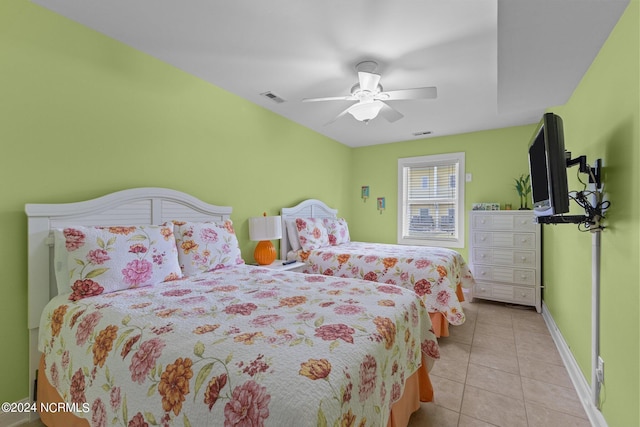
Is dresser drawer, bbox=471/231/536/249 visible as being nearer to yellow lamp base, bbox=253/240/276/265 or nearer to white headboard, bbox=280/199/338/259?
white headboard, bbox=280/199/338/259

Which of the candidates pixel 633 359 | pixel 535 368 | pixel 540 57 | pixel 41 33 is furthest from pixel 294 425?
pixel 41 33

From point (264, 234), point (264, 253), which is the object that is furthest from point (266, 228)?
point (264, 253)

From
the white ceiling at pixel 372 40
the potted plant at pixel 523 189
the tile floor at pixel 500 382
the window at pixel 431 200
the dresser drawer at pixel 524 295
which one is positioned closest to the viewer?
the white ceiling at pixel 372 40

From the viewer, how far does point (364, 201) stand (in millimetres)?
5105

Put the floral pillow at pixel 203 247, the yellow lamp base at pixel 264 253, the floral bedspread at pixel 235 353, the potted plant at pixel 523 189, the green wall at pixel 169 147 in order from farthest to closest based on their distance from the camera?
1. the potted plant at pixel 523 189
2. the yellow lamp base at pixel 264 253
3. the floral pillow at pixel 203 247
4. the green wall at pixel 169 147
5. the floral bedspread at pixel 235 353

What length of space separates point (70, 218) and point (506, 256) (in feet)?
13.9

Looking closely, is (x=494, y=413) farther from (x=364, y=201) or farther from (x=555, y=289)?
(x=364, y=201)

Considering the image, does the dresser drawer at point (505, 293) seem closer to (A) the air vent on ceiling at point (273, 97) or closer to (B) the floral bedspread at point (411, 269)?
(B) the floral bedspread at point (411, 269)

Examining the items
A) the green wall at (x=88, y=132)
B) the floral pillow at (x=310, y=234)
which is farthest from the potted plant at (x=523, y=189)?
the green wall at (x=88, y=132)

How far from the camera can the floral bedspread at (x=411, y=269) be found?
2510 millimetres

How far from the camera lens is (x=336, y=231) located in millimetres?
3918

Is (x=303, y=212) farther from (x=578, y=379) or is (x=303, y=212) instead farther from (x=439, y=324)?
(x=578, y=379)

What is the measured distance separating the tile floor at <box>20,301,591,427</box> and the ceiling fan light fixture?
2092 mm

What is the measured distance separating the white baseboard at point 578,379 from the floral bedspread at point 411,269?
72 cm
